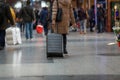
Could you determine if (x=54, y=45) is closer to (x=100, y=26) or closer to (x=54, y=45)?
(x=54, y=45)

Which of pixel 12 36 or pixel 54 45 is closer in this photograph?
pixel 54 45

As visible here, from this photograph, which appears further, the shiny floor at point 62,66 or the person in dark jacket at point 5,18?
the person in dark jacket at point 5,18

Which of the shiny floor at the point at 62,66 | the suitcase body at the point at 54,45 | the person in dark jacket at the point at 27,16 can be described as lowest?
the shiny floor at the point at 62,66

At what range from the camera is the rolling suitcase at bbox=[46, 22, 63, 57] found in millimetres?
13961

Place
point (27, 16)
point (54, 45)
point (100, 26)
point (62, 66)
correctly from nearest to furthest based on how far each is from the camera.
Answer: point (62, 66) → point (54, 45) → point (27, 16) → point (100, 26)

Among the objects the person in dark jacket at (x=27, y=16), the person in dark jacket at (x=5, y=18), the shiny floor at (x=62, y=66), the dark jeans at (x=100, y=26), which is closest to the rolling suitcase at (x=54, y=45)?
the shiny floor at (x=62, y=66)

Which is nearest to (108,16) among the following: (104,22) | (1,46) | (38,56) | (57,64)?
(104,22)

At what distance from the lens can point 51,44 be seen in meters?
14.0

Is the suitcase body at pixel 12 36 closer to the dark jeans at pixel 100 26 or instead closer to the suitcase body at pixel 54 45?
the suitcase body at pixel 54 45

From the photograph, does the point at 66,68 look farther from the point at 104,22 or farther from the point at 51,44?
the point at 104,22

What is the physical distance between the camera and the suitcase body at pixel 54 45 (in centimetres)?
1396

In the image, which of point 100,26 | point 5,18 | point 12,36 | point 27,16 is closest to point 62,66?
point 5,18

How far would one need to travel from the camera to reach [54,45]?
14000 mm

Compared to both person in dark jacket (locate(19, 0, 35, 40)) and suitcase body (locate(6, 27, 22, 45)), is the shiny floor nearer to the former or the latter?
suitcase body (locate(6, 27, 22, 45))
